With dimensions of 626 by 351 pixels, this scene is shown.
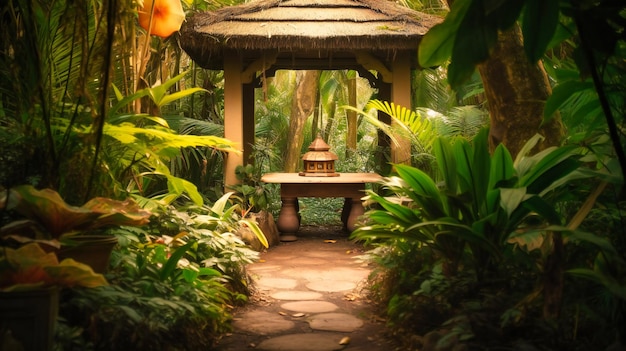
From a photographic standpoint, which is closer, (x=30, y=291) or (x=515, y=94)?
(x=30, y=291)

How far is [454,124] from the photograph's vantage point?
22.4ft

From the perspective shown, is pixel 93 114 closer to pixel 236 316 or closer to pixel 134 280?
pixel 134 280

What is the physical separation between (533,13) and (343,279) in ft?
11.1

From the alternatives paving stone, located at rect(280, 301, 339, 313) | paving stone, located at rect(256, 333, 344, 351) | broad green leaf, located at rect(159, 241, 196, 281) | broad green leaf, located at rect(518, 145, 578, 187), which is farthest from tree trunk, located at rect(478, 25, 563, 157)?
broad green leaf, located at rect(159, 241, 196, 281)

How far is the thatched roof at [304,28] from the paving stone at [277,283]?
2.44 metres

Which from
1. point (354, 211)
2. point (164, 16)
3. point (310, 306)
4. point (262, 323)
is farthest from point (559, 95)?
point (354, 211)

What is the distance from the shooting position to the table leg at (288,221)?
6801 mm

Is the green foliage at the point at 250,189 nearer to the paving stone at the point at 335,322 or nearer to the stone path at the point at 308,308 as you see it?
the stone path at the point at 308,308

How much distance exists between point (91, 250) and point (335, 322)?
1.48 metres

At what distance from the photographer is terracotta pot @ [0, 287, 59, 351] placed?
2094 millimetres

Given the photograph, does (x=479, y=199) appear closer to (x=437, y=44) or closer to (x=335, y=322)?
(x=335, y=322)

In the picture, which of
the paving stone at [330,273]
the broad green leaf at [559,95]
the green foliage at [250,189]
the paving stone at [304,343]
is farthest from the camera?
the green foliage at [250,189]

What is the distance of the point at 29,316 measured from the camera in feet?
6.91

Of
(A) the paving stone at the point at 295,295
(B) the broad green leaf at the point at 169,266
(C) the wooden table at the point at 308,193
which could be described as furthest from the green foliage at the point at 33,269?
(C) the wooden table at the point at 308,193
